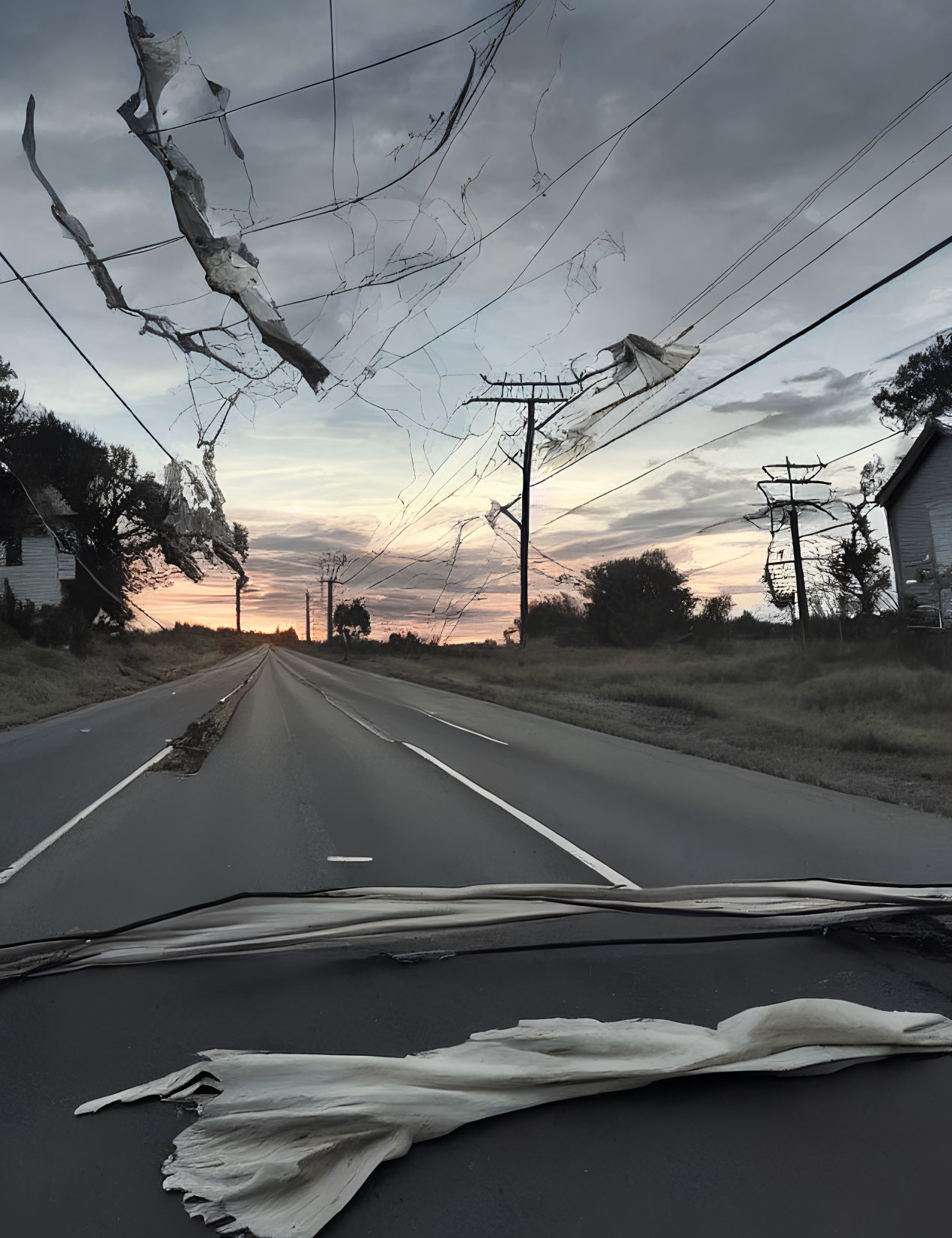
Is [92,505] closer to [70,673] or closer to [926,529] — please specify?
[70,673]

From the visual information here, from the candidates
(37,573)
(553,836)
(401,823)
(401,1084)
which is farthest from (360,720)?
(37,573)

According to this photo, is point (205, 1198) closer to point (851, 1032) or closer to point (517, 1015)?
point (517, 1015)

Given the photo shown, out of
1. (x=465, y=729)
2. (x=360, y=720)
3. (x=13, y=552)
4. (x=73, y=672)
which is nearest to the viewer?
(x=465, y=729)

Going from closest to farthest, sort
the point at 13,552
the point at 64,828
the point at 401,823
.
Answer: the point at 64,828, the point at 401,823, the point at 13,552

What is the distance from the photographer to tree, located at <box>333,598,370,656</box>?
10669 cm

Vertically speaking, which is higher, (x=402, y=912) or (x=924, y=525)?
(x=924, y=525)

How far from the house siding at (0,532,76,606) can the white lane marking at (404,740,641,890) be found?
35.4 meters

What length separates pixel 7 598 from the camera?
124ft

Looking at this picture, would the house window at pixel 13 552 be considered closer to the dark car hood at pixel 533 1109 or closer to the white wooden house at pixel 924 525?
the white wooden house at pixel 924 525

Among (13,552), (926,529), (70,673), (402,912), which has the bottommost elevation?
(402,912)

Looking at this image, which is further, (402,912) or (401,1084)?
(402,912)

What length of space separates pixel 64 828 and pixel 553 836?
4770 millimetres

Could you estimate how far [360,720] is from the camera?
62.5ft

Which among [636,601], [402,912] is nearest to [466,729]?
[402,912]
